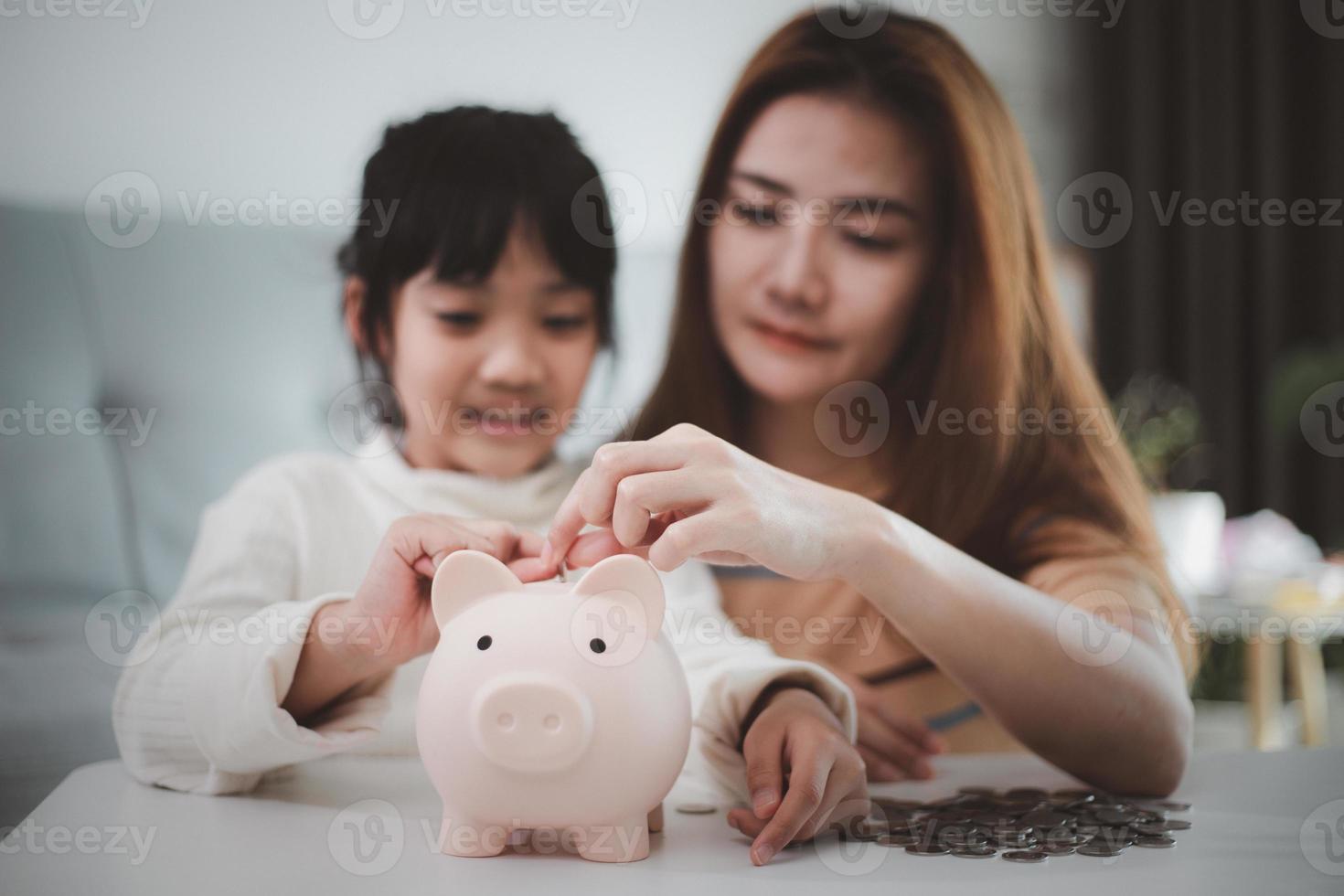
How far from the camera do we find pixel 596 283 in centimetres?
111

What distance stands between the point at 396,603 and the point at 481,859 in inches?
7.4

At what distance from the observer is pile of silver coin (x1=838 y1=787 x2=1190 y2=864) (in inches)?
26.3

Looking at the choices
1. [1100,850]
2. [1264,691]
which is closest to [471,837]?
[1100,850]

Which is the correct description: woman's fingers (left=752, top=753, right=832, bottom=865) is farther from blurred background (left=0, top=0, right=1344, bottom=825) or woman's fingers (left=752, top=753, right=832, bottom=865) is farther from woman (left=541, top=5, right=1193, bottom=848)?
blurred background (left=0, top=0, right=1344, bottom=825)

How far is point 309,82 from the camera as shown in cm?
120

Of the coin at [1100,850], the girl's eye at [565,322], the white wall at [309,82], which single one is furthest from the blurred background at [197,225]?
the coin at [1100,850]

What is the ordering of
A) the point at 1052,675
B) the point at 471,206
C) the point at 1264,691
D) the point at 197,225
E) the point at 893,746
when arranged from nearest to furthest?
the point at 1052,675 < the point at 893,746 < the point at 471,206 < the point at 197,225 < the point at 1264,691

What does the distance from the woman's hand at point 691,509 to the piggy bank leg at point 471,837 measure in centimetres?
16

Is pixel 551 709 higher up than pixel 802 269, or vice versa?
pixel 802 269

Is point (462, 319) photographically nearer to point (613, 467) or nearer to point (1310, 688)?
point (613, 467)

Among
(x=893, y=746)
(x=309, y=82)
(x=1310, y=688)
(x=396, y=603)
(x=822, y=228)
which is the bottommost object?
(x=1310, y=688)

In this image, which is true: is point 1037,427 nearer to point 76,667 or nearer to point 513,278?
point 513,278

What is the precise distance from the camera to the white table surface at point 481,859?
0.60 m

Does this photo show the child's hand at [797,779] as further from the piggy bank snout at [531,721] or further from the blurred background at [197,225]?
the blurred background at [197,225]
